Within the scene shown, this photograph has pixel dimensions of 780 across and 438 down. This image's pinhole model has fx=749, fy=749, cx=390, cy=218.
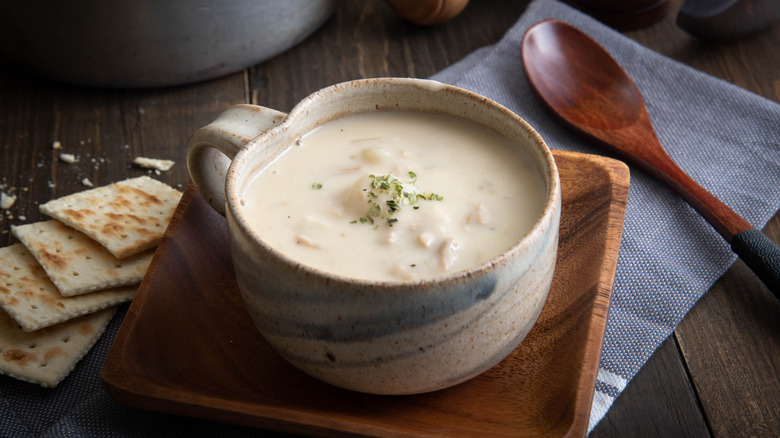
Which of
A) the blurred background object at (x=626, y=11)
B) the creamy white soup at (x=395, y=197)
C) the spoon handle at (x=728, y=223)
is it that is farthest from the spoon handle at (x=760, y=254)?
the blurred background object at (x=626, y=11)

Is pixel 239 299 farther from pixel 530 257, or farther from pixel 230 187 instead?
pixel 530 257

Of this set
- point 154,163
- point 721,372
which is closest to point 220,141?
point 154,163

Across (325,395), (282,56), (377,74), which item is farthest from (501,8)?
(325,395)

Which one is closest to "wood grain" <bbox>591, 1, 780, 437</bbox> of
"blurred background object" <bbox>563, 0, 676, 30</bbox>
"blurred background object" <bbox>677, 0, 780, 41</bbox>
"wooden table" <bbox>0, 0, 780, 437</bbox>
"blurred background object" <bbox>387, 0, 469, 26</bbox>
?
"wooden table" <bbox>0, 0, 780, 437</bbox>

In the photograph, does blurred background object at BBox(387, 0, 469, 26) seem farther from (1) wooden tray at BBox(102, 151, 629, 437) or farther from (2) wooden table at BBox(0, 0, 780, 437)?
(1) wooden tray at BBox(102, 151, 629, 437)

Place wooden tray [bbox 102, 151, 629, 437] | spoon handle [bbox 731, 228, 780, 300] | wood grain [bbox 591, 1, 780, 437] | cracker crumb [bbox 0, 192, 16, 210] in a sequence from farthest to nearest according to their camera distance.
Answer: cracker crumb [bbox 0, 192, 16, 210] → spoon handle [bbox 731, 228, 780, 300] → wood grain [bbox 591, 1, 780, 437] → wooden tray [bbox 102, 151, 629, 437]

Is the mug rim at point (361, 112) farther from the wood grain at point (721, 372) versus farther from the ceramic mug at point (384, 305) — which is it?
the wood grain at point (721, 372)
